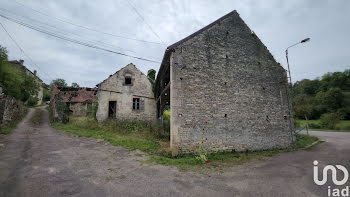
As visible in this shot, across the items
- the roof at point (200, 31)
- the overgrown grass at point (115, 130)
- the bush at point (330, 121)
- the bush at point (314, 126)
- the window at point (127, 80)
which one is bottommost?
the bush at point (314, 126)

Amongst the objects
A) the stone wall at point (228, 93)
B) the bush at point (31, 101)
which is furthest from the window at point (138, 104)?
the bush at point (31, 101)

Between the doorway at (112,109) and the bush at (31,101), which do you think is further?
the bush at (31,101)

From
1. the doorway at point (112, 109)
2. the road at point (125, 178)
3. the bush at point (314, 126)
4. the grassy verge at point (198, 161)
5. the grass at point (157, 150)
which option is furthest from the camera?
the bush at point (314, 126)

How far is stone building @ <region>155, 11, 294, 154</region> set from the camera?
7441 mm

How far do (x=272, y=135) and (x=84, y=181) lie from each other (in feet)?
34.4

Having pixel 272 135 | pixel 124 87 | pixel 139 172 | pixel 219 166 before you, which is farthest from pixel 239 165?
pixel 124 87

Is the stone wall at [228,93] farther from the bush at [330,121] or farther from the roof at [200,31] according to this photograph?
the bush at [330,121]

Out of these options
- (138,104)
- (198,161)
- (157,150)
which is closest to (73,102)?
(138,104)

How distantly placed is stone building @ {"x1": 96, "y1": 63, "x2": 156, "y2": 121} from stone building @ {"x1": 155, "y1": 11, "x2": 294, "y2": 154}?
5340 mm

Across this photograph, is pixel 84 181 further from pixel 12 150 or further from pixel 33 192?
pixel 12 150

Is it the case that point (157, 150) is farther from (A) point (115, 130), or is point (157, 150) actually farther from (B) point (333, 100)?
(B) point (333, 100)

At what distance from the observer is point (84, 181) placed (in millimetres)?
3773

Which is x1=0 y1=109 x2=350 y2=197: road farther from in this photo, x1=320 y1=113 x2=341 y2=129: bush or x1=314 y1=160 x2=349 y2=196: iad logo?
x1=320 y1=113 x2=341 y2=129: bush

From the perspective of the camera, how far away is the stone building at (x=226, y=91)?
7.44 meters
